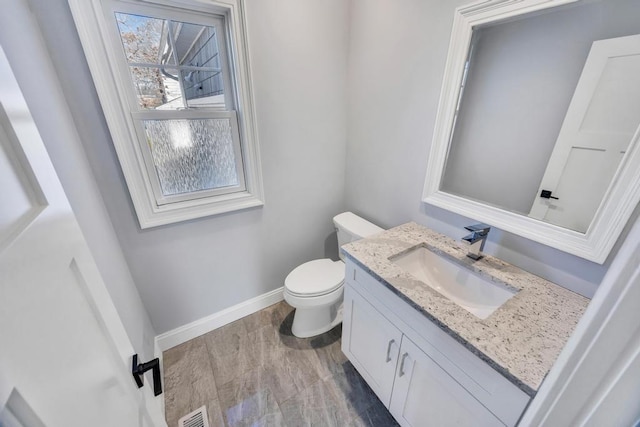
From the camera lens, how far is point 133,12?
1.14 meters

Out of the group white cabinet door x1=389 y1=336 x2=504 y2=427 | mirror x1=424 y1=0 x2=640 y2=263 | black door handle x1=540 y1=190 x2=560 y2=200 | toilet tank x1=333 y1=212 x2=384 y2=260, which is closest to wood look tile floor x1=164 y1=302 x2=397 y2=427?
white cabinet door x1=389 y1=336 x2=504 y2=427

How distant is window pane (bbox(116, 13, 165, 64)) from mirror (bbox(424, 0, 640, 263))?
4.65ft

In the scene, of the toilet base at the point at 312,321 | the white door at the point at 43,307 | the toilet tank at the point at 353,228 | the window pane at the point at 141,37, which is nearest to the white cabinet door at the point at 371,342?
the toilet base at the point at 312,321

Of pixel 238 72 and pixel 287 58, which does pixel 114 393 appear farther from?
pixel 287 58

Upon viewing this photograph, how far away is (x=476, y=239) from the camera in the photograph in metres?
1.06

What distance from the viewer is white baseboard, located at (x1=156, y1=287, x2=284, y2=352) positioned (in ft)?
5.40

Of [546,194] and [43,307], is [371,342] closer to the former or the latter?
[546,194]

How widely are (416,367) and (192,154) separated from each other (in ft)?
5.19

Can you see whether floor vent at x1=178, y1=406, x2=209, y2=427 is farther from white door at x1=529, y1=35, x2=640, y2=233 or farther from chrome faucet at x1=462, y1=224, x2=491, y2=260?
white door at x1=529, y1=35, x2=640, y2=233

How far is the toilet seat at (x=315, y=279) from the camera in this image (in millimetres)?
1524

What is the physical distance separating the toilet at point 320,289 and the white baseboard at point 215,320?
1.10 feet

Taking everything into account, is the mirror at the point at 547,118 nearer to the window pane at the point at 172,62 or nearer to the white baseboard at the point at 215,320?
the window pane at the point at 172,62

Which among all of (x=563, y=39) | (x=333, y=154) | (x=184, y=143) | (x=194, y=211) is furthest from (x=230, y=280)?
(x=563, y=39)

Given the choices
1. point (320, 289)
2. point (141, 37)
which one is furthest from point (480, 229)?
point (141, 37)
